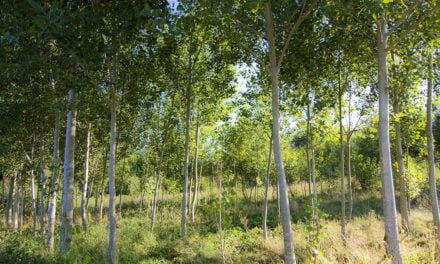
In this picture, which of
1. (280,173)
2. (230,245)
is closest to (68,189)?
(230,245)

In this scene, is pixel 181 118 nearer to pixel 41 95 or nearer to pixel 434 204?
pixel 41 95

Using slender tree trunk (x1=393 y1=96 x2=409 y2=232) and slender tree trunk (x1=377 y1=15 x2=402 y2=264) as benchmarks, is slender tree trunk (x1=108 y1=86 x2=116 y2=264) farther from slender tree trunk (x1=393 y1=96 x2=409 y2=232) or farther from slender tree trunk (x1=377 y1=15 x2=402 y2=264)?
slender tree trunk (x1=393 y1=96 x2=409 y2=232)

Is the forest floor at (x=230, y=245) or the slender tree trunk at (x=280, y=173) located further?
the forest floor at (x=230, y=245)

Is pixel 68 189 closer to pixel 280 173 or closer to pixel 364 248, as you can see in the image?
pixel 280 173

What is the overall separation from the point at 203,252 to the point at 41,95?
669cm

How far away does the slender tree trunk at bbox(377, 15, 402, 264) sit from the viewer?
185 inches

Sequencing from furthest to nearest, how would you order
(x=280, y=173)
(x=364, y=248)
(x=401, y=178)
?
(x=401, y=178), (x=364, y=248), (x=280, y=173)

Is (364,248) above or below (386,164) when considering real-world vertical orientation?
below

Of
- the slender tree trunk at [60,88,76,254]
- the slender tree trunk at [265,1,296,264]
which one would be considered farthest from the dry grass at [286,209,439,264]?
the slender tree trunk at [60,88,76,254]

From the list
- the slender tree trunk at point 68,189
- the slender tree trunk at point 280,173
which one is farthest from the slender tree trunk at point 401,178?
the slender tree trunk at point 68,189

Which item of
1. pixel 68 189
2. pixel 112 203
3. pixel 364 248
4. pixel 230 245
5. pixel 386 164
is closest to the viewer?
pixel 386 164

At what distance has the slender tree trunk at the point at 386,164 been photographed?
185 inches

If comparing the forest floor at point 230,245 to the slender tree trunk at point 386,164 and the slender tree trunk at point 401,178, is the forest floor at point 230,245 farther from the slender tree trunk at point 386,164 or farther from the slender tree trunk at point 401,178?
the slender tree trunk at point 386,164

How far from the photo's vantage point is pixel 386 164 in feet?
16.1
